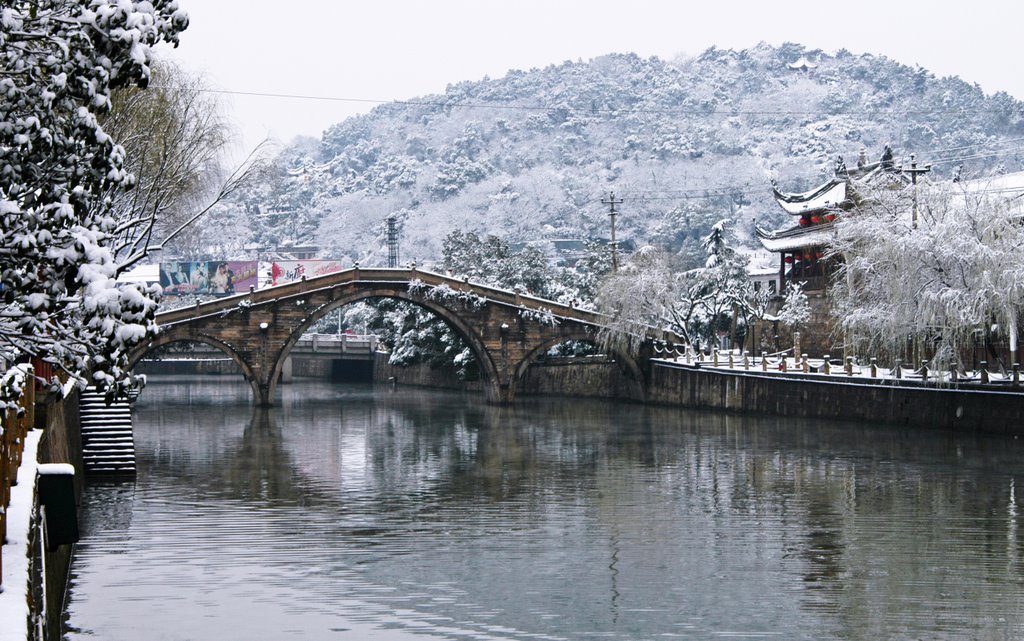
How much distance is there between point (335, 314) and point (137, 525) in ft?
210

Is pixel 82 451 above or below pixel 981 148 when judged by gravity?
below

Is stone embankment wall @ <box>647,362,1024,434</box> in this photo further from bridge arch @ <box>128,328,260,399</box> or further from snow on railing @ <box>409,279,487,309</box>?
bridge arch @ <box>128,328,260,399</box>

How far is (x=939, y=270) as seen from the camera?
97.4ft

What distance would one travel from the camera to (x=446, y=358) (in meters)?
56.3

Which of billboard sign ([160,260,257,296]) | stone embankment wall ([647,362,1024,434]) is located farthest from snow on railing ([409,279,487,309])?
billboard sign ([160,260,257,296])

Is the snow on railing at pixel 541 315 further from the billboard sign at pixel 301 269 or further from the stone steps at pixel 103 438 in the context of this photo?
the billboard sign at pixel 301 269

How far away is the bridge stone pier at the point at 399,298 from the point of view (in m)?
45.4

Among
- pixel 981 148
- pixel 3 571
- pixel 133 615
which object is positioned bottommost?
pixel 133 615

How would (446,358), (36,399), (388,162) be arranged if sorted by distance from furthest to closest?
(388,162), (446,358), (36,399)

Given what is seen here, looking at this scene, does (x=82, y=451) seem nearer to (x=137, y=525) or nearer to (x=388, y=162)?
(x=137, y=525)

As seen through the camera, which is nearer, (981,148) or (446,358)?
(446,358)

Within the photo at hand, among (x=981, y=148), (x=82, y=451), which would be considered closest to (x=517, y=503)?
(x=82, y=451)

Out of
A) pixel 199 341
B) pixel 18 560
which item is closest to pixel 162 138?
pixel 18 560

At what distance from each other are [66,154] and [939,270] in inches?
989
